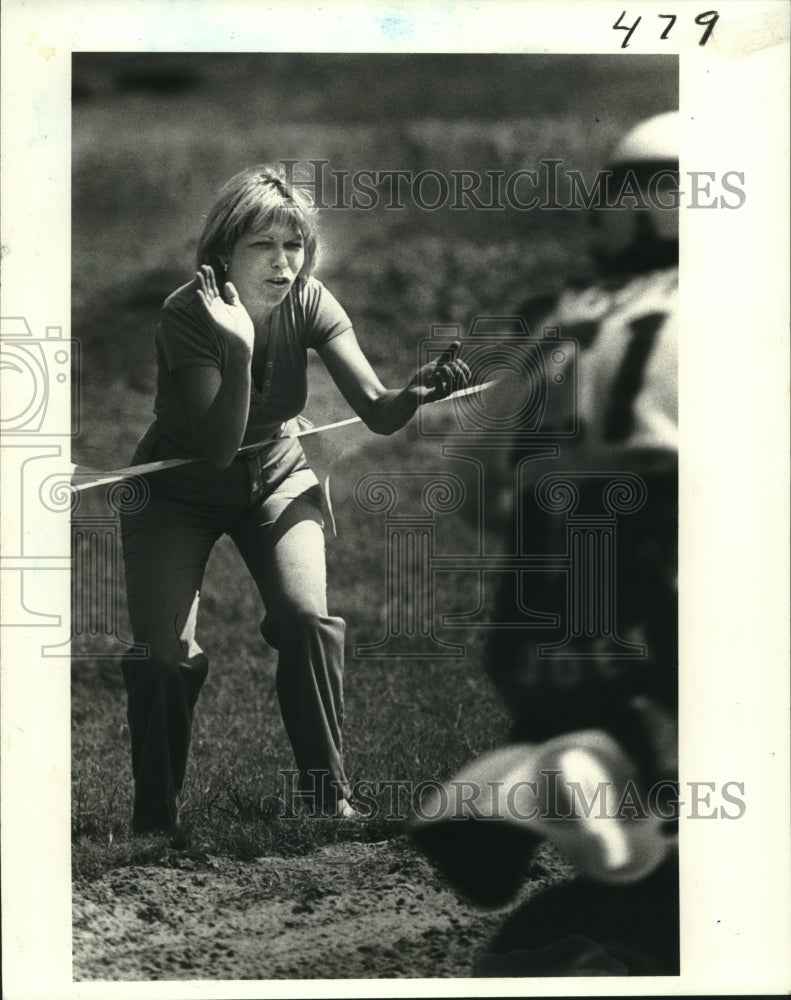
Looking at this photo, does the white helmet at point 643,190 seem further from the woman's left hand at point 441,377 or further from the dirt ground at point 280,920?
the dirt ground at point 280,920

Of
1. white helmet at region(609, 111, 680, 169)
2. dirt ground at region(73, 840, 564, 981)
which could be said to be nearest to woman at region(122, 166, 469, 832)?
dirt ground at region(73, 840, 564, 981)

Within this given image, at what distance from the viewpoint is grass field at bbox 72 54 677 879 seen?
5.38 metres

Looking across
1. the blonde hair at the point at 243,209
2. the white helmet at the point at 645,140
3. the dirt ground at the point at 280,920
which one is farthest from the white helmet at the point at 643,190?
the dirt ground at the point at 280,920

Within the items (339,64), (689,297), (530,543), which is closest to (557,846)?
(530,543)

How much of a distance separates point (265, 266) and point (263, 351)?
28 cm

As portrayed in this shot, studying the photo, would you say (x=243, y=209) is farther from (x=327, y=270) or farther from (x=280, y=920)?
(x=280, y=920)

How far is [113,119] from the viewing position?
5.39 meters

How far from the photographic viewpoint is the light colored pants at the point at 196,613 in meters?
5.41

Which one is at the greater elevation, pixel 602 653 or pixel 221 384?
pixel 221 384

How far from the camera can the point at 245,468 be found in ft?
17.8

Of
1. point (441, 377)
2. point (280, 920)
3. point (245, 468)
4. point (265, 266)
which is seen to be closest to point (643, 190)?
point (441, 377)

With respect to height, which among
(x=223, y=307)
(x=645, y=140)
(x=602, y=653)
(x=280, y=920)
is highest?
(x=645, y=140)

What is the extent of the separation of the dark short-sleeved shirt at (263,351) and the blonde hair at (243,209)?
143 mm

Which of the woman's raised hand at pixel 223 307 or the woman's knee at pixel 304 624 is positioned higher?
the woman's raised hand at pixel 223 307
